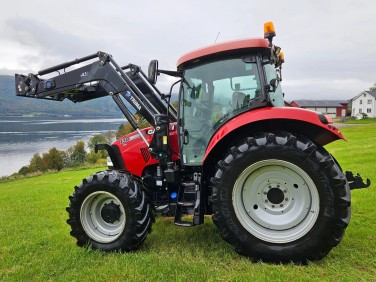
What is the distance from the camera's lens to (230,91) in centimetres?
410

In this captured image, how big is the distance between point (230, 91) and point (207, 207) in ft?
4.83

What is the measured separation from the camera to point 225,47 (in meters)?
3.92

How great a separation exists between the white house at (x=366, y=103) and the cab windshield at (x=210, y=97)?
78.4 metres

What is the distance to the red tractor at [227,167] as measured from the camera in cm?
345

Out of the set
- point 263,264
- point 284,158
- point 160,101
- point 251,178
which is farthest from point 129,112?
point 263,264

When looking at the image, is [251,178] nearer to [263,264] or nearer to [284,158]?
[284,158]

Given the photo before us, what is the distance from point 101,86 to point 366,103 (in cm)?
8303

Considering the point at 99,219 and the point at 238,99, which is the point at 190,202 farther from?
the point at 238,99

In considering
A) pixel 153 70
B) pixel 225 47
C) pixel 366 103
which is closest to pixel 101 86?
pixel 153 70

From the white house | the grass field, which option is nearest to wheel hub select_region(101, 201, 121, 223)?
the grass field

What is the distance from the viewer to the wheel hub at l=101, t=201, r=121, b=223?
434 cm

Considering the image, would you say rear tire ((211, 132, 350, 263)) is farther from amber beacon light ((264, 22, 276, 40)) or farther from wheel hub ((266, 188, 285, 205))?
amber beacon light ((264, 22, 276, 40))

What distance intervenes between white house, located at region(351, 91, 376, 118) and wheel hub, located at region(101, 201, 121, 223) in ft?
259

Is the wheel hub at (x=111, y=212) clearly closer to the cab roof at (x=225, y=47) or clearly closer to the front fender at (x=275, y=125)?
the front fender at (x=275, y=125)
